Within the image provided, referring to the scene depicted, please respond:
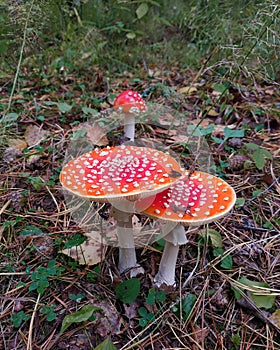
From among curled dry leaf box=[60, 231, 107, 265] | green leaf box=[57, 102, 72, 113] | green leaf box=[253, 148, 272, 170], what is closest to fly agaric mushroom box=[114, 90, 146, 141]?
green leaf box=[57, 102, 72, 113]

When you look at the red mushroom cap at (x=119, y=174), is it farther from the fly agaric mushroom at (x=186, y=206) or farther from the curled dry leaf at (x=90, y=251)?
the curled dry leaf at (x=90, y=251)

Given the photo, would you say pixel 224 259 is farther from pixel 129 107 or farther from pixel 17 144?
pixel 17 144

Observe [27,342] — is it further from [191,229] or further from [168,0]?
[168,0]

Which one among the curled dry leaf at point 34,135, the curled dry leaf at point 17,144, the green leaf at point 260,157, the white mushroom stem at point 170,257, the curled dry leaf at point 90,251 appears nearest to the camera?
the white mushroom stem at point 170,257

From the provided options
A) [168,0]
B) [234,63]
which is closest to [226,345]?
[234,63]

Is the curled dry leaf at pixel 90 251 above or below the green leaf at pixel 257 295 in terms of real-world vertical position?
below

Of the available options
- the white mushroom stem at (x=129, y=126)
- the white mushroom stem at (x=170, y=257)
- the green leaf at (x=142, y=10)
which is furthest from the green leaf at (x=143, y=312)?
the green leaf at (x=142, y=10)

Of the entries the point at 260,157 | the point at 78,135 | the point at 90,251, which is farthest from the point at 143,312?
the point at 78,135

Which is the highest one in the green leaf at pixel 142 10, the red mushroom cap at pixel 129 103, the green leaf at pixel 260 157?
the green leaf at pixel 142 10
